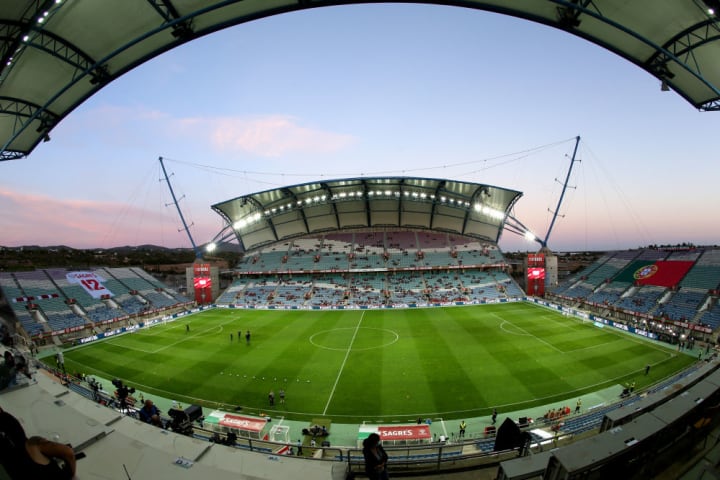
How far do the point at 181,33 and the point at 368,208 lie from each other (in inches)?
1756

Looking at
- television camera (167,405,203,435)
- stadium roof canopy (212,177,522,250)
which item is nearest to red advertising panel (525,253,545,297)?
stadium roof canopy (212,177,522,250)

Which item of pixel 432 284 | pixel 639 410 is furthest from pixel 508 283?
pixel 639 410

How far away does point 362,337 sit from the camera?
29.3 m

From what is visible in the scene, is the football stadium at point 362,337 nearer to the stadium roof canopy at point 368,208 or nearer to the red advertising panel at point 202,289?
the red advertising panel at point 202,289

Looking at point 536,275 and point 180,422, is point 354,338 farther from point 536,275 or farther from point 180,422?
point 536,275

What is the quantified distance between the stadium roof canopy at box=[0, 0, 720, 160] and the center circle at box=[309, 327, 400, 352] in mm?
23285

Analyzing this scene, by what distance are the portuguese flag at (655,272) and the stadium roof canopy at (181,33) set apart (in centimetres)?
3007

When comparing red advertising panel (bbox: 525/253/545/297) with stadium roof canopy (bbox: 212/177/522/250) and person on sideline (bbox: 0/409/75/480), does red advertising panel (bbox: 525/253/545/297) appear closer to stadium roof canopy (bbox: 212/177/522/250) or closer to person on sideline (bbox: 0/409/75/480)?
stadium roof canopy (bbox: 212/177/522/250)

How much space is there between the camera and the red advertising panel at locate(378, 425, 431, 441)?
12656 millimetres

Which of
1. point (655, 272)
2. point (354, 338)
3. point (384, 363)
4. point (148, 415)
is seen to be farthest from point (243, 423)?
point (655, 272)

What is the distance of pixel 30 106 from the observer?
14.3 meters

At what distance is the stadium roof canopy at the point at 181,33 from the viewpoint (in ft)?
34.7

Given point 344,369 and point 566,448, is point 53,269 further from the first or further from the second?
point 566,448

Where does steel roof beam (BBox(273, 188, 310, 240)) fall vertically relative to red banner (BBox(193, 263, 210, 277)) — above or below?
above
